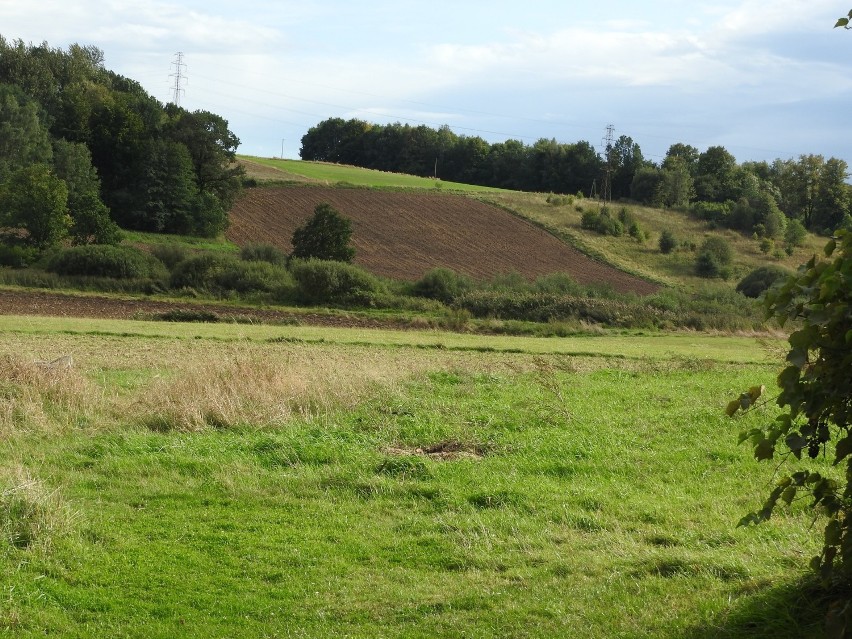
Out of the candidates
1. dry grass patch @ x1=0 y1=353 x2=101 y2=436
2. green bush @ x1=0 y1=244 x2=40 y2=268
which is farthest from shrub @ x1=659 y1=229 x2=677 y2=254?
dry grass patch @ x1=0 y1=353 x2=101 y2=436

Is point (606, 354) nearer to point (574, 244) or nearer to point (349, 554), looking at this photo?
point (349, 554)

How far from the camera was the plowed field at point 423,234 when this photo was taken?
2886 inches

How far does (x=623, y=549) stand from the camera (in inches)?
314

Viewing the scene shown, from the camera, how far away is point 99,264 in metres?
55.1

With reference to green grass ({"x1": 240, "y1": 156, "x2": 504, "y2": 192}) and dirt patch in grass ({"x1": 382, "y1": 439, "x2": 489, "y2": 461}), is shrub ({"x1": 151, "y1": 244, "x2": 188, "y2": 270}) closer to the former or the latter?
green grass ({"x1": 240, "y1": 156, "x2": 504, "y2": 192})

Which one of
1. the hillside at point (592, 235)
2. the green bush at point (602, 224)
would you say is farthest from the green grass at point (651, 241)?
the green bush at point (602, 224)

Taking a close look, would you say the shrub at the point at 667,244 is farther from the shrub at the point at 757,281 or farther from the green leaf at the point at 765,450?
the green leaf at the point at 765,450

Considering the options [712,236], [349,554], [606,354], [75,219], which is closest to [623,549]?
[349,554]

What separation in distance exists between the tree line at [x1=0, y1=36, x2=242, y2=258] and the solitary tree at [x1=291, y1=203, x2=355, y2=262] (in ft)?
39.1

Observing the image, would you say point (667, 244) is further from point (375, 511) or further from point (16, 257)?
point (375, 511)

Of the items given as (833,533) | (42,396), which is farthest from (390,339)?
(833,533)

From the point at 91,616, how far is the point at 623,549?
14.2ft

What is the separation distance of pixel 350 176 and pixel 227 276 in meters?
52.9

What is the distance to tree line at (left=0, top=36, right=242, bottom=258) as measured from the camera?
6562 centimetres
